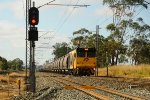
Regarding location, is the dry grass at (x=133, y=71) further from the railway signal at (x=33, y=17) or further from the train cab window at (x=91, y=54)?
the railway signal at (x=33, y=17)

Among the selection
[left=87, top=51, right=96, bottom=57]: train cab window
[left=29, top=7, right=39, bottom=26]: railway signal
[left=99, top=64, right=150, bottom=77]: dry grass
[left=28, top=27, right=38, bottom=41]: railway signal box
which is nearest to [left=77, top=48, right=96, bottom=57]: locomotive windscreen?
[left=87, top=51, right=96, bottom=57]: train cab window

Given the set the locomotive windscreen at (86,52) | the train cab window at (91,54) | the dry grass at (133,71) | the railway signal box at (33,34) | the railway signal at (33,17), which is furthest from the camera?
the train cab window at (91,54)

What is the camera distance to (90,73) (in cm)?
4966

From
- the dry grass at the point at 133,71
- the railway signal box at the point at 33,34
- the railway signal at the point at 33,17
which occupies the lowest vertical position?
the dry grass at the point at 133,71

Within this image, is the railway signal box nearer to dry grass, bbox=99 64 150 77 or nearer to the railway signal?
the railway signal

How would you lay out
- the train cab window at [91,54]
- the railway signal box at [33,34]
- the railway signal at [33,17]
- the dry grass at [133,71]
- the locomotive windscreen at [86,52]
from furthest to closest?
the train cab window at [91,54] → the dry grass at [133,71] → the locomotive windscreen at [86,52] → the railway signal box at [33,34] → the railway signal at [33,17]

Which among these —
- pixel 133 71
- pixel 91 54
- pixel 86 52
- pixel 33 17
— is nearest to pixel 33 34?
pixel 33 17

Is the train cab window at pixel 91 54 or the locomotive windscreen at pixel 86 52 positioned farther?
the train cab window at pixel 91 54

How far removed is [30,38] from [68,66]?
35.2 metres

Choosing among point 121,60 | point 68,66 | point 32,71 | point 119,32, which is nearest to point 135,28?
point 119,32

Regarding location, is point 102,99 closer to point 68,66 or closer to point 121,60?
point 68,66

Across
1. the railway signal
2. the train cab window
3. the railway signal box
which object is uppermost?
the railway signal

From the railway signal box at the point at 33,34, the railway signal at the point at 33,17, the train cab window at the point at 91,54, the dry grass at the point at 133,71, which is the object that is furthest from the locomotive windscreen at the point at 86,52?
the railway signal at the point at 33,17

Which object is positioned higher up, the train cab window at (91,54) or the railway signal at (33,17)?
the railway signal at (33,17)
